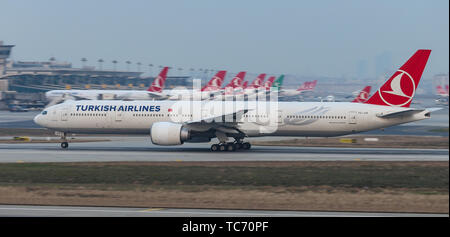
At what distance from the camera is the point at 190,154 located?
3828cm

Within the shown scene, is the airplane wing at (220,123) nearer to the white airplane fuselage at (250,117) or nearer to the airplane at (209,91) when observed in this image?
the white airplane fuselage at (250,117)

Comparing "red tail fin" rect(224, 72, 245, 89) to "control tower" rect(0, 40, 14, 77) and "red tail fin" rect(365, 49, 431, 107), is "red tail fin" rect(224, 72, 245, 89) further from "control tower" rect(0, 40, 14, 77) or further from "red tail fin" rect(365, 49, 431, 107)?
"red tail fin" rect(365, 49, 431, 107)

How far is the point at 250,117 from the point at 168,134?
253 inches

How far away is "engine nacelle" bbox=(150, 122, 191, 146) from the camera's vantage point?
38.5m

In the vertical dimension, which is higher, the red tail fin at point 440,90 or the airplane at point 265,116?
the red tail fin at point 440,90

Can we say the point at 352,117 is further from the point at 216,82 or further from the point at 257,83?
the point at 257,83

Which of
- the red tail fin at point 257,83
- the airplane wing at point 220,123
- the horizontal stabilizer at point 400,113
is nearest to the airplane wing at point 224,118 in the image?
the airplane wing at point 220,123

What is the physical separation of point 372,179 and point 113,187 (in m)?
11.8

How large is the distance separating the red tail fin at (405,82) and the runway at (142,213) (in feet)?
77.6

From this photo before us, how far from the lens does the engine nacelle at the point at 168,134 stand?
126ft

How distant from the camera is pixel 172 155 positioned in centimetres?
3747

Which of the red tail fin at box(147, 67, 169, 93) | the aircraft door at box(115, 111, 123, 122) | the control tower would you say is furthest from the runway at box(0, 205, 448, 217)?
the control tower

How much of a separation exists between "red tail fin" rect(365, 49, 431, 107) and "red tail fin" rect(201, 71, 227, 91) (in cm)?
6632

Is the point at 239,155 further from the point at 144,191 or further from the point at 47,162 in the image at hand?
the point at 144,191
